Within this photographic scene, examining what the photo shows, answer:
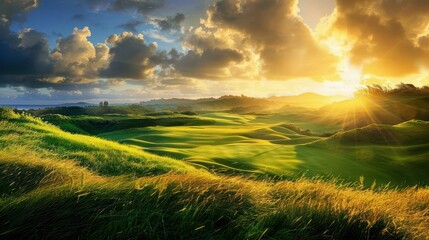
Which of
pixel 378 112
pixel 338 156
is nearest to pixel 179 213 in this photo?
pixel 338 156

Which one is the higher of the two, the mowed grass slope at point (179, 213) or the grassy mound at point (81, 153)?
the mowed grass slope at point (179, 213)

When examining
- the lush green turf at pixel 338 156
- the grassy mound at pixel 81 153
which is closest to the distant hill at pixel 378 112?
the lush green turf at pixel 338 156

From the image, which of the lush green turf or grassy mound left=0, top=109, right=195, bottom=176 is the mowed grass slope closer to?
grassy mound left=0, top=109, right=195, bottom=176

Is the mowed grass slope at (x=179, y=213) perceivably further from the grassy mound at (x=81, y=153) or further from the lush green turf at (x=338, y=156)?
the lush green turf at (x=338, y=156)

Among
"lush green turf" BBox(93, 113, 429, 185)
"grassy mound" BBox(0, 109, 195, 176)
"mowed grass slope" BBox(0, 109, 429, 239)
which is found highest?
"mowed grass slope" BBox(0, 109, 429, 239)

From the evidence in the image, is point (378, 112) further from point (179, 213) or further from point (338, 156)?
point (179, 213)

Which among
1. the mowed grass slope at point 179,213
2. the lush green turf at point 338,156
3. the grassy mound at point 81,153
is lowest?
the lush green turf at point 338,156

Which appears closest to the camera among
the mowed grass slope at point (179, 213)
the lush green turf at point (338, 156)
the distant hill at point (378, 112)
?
the mowed grass slope at point (179, 213)

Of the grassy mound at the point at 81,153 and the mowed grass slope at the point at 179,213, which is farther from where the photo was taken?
the grassy mound at the point at 81,153

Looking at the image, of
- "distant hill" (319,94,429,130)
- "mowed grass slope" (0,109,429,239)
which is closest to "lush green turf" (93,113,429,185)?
"mowed grass slope" (0,109,429,239)

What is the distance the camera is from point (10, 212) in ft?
14.5

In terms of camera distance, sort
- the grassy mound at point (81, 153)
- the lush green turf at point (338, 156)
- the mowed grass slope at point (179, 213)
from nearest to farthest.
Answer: the mowed grass slope at point (179, 213) < the grassy mound at point (81, 153) < the lush green turf at point (338, 156)

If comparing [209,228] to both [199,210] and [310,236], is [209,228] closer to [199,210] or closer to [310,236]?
[199,210]

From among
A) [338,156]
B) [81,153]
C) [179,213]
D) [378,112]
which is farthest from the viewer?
[378,112]
